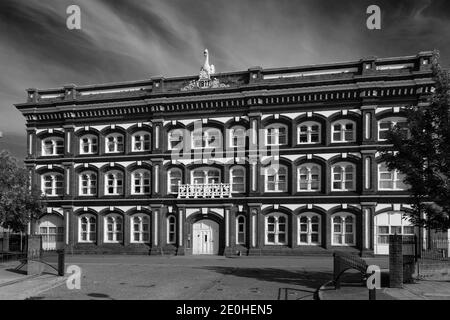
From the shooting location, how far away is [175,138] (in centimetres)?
3272

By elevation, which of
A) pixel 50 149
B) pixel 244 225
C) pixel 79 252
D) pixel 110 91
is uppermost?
pixel 110 91

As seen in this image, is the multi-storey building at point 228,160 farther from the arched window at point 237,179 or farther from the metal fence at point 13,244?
the metal fence at point 13,244

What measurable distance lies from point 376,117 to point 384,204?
18.3ft

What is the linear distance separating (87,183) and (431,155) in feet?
83.0

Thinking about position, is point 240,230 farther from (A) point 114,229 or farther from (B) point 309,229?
(A) point 114,229

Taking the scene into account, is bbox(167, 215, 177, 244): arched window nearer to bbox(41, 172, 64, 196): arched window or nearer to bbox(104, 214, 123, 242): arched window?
bbox(104, 214, 123, 242): arched window

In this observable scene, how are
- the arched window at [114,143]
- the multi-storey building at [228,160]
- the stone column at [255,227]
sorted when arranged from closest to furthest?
1. the multi-storey building at [228,160]
2. the stone column at [255,227]
3. the arched window at [114,143]

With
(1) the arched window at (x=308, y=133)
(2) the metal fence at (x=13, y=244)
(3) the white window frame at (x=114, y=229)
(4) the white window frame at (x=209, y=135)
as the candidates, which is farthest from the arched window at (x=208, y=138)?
(2) the metal fence at (x=13, y=244)

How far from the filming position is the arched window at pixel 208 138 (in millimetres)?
31955

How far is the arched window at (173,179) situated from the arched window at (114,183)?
3.91 m

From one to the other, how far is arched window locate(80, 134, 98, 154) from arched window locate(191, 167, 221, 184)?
8.24 metres

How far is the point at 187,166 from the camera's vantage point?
1264 inches

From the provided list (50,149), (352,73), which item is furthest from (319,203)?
(50,149)
